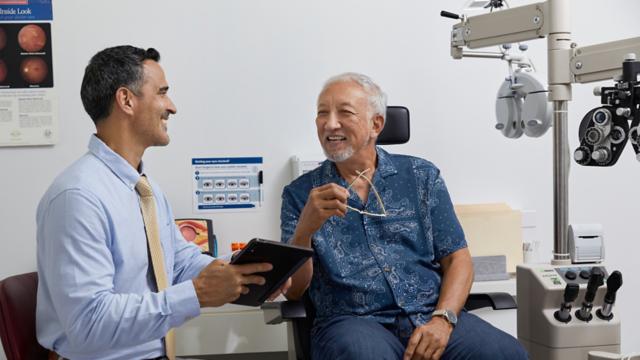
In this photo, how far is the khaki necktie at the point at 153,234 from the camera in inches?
82.5

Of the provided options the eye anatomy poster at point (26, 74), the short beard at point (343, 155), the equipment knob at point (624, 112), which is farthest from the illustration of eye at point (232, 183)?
the equipment knob at point (624, 112)

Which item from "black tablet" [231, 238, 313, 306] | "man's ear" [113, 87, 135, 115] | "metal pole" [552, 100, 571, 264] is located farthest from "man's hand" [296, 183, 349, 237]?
"metal pole" [552, 100, 571, 264]

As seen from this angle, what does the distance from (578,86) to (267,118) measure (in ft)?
4.82

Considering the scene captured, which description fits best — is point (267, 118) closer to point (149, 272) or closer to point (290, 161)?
point (290, 161)

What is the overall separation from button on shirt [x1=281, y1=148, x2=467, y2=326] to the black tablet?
36 centimetres

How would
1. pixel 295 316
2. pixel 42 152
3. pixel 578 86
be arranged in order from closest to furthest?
1. pixel 295 316
2. pixel 42 152
3. pixel 578 86

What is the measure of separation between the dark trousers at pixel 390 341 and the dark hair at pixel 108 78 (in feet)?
2.93

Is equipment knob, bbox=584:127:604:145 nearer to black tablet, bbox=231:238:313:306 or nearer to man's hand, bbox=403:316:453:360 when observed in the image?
man's hand, bbox=403:316:453:360

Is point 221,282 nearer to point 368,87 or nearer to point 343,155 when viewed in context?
point 343,155

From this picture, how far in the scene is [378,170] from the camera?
8.57ft

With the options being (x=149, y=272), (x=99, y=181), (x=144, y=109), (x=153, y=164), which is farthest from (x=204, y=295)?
(x=153, y=164)

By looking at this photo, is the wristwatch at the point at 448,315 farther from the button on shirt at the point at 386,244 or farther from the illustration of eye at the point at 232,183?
the illustration of eye at the point at 232,183

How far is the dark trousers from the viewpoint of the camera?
220 cm

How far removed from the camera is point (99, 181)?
6.54 ft
